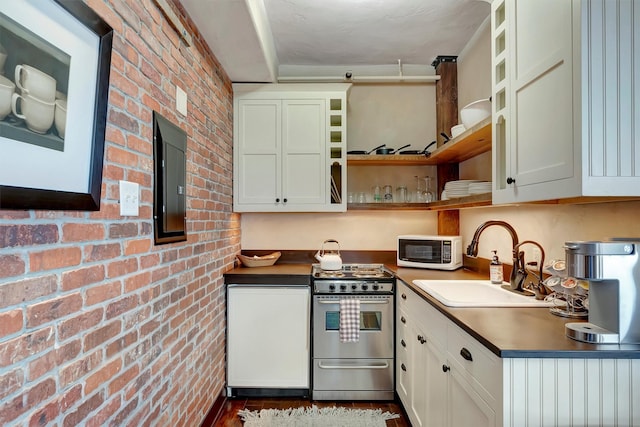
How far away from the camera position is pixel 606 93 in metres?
1.15

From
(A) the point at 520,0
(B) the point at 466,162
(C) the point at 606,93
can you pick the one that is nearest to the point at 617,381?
(C) the point at 606,93

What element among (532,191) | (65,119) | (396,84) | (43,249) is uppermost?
(396,84)

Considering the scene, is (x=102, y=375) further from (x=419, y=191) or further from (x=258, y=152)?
(x=419, y=191)

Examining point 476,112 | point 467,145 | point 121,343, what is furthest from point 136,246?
point 467,145

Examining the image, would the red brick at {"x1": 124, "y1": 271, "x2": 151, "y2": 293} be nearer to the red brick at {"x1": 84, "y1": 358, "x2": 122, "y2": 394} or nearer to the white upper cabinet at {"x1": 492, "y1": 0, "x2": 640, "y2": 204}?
the red brick at {"x1": 84, "y1": 358, "x2": 122, "y2": 394}

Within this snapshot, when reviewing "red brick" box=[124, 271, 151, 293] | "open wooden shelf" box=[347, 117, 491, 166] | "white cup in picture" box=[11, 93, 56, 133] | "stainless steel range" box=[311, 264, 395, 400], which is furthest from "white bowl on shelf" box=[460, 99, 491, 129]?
"white cup in picture" box=[11, 93, 56, 133]

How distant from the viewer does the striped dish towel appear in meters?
2.48

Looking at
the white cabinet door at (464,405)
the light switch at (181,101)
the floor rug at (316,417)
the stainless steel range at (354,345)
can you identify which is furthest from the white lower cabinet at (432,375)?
the light switch at (181,101)

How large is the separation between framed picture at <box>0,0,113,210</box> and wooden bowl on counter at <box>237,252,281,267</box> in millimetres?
1879

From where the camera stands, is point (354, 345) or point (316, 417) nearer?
point (316, 417)

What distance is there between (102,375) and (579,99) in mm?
1866

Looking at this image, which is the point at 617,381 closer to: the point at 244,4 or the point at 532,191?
the point at 532,191

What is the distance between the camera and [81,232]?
1064 mm

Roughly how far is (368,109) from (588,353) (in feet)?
8.83
